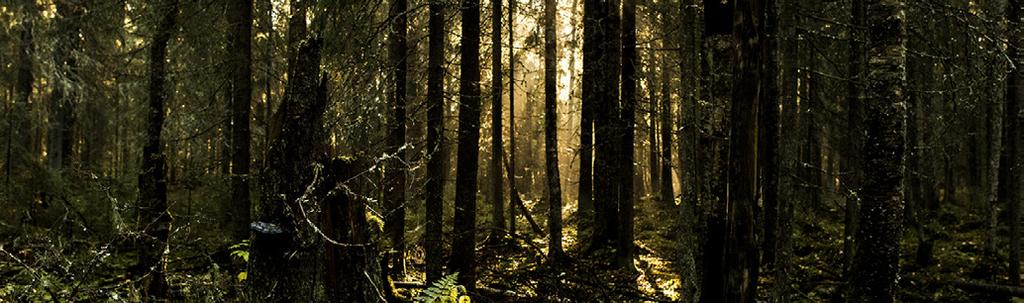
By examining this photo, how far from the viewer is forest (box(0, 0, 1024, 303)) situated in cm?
481

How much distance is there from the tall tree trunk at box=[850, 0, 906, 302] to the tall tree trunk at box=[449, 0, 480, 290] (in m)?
4.68

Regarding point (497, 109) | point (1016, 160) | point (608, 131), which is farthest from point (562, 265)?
point (1016, 160)

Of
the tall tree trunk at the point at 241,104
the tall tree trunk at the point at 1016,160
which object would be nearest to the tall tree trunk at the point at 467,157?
the tall tree trunk at the point at 241,104

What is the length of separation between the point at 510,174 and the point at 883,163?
36.1 ft

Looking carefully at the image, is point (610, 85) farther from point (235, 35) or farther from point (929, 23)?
point (235, 35)

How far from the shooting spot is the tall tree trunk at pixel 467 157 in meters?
8.29

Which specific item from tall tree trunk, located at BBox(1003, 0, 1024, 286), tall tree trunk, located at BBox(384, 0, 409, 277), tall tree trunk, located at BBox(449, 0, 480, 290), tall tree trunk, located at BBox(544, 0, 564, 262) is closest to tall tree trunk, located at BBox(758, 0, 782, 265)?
tall tree trunk, located at BBox(449, 0, 480, 290)

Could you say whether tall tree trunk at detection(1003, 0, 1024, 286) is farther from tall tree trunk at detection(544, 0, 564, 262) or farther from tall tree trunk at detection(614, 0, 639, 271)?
tall tree trunk at detection(544, 0, 564, 262)

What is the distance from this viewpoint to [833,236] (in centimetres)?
1520

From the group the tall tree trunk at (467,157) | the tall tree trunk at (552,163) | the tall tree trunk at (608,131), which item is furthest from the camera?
the tall tree trunk at (608,131)

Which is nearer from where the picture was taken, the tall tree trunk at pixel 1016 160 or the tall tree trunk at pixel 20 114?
the tall tree trunk at pixel 1016 160

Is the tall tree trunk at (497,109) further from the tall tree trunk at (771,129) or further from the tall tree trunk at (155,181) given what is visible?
the tall tree trunk at (155,181)

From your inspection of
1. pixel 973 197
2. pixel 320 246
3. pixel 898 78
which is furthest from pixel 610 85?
pixel 973 197

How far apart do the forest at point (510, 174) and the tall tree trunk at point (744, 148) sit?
17 millimetres
